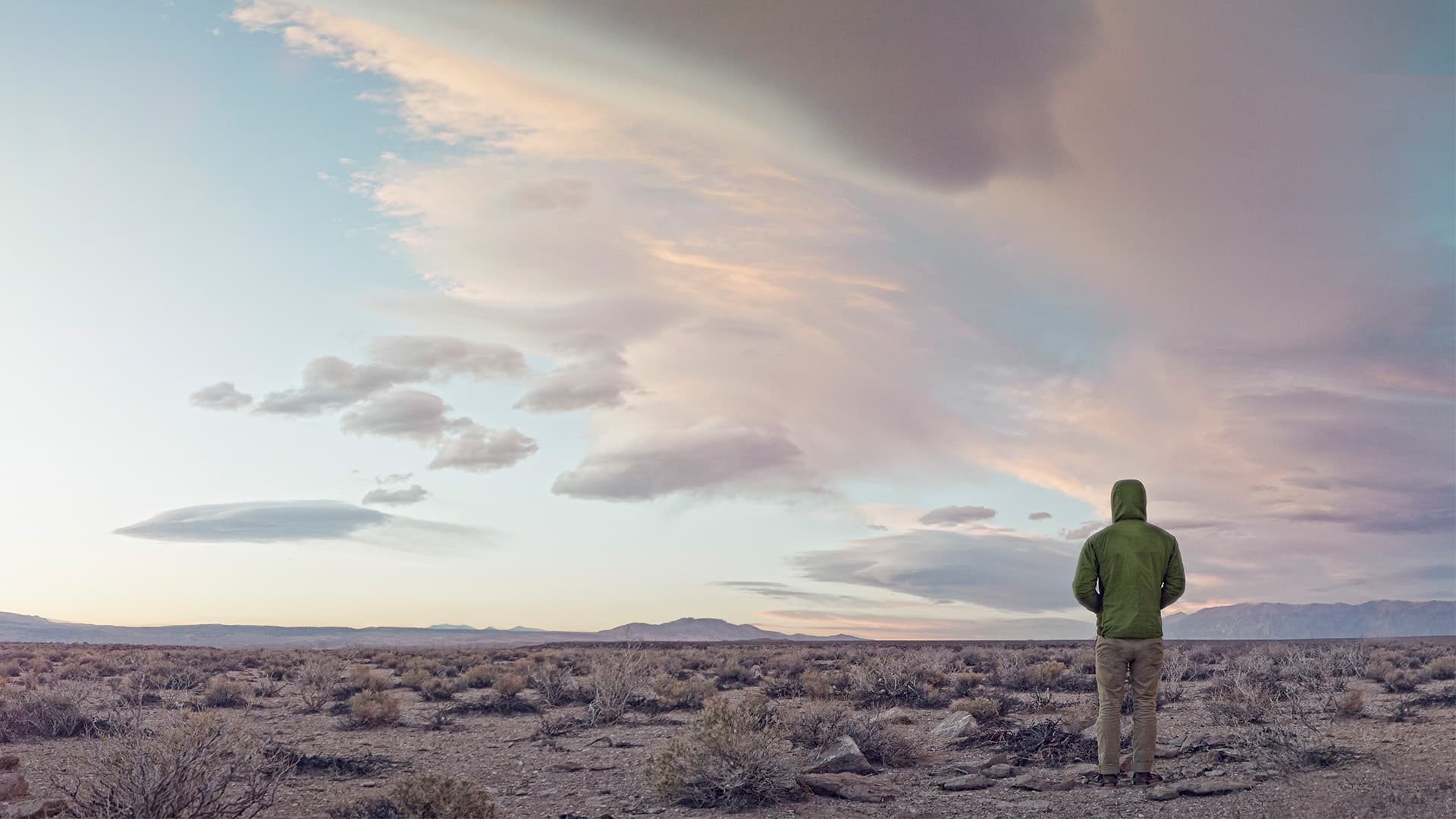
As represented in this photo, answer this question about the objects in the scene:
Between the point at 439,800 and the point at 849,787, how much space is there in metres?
4.46

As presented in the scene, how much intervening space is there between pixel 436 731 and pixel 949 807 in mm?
9842

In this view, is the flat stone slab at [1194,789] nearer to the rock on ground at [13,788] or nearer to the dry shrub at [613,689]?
the dry shrub at [613,689]

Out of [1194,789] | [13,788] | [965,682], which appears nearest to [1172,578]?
[1194,789]

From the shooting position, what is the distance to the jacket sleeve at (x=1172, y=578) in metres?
9.95

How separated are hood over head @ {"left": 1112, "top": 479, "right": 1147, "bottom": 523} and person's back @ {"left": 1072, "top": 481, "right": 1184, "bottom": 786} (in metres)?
0.09

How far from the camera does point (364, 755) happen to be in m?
13.1

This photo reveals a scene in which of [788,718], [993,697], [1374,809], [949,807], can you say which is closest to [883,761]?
[788,718]

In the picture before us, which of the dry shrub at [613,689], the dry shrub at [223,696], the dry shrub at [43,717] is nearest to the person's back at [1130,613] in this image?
the dry shrub at [613,689]

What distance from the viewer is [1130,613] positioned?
9758 mm

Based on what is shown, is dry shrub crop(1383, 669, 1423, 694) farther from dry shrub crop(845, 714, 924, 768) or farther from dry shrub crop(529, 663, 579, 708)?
dry shrub crop(529, 663, 579, 708)

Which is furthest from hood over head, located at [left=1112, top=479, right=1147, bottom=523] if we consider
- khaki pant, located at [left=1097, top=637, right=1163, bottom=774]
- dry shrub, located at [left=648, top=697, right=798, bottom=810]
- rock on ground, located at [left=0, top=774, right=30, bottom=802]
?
rock on ground, located at [left=0, top=774, right=30, bottom=802]

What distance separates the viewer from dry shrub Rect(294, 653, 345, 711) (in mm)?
19609

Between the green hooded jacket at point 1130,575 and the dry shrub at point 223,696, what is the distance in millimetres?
18233

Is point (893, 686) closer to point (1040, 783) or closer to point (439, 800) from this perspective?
point (1040, 783)
